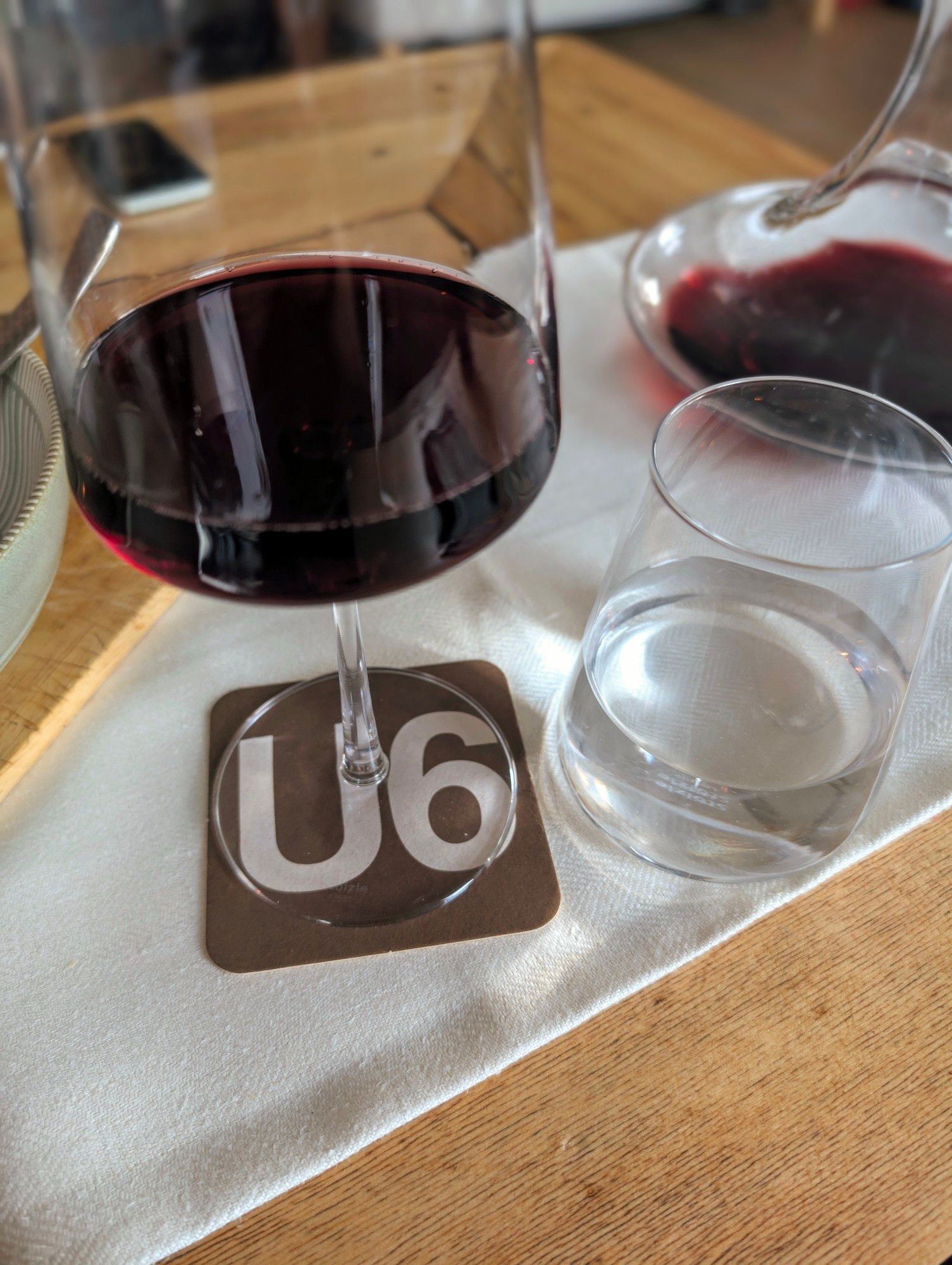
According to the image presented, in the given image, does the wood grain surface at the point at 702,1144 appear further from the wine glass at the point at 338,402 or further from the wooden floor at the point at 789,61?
the wooden floor at the point at 789,61

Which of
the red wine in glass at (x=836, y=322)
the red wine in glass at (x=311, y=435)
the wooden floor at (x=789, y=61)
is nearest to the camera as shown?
the red wine in glass at (x=311, y=435)

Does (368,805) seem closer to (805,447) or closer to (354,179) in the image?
(805,447)

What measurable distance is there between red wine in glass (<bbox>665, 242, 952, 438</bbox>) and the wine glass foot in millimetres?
236

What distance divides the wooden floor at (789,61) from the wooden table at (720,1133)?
1949 millimetres

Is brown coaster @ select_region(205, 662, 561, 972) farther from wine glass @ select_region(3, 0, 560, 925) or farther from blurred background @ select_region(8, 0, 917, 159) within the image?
blurred background @ select_region(8, 0, 917, 159)

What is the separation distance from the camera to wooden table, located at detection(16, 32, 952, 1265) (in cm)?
29

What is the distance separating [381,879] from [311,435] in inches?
6.2

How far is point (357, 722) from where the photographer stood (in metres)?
0.39

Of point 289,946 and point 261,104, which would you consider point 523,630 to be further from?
point 261,104

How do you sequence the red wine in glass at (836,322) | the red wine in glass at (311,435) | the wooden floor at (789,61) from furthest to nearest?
1. the wooden floor at (789,61)
2. the red wine in glass at (836,322)
3. the red wine in glass at (311,435)

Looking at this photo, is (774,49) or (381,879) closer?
(381,879)

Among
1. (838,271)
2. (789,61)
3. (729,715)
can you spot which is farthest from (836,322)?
(789,61)

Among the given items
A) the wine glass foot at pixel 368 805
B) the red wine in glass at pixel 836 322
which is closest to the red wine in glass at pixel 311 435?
the wine glass foot at pixel 368 805

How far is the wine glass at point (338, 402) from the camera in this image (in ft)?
→ 0.94
